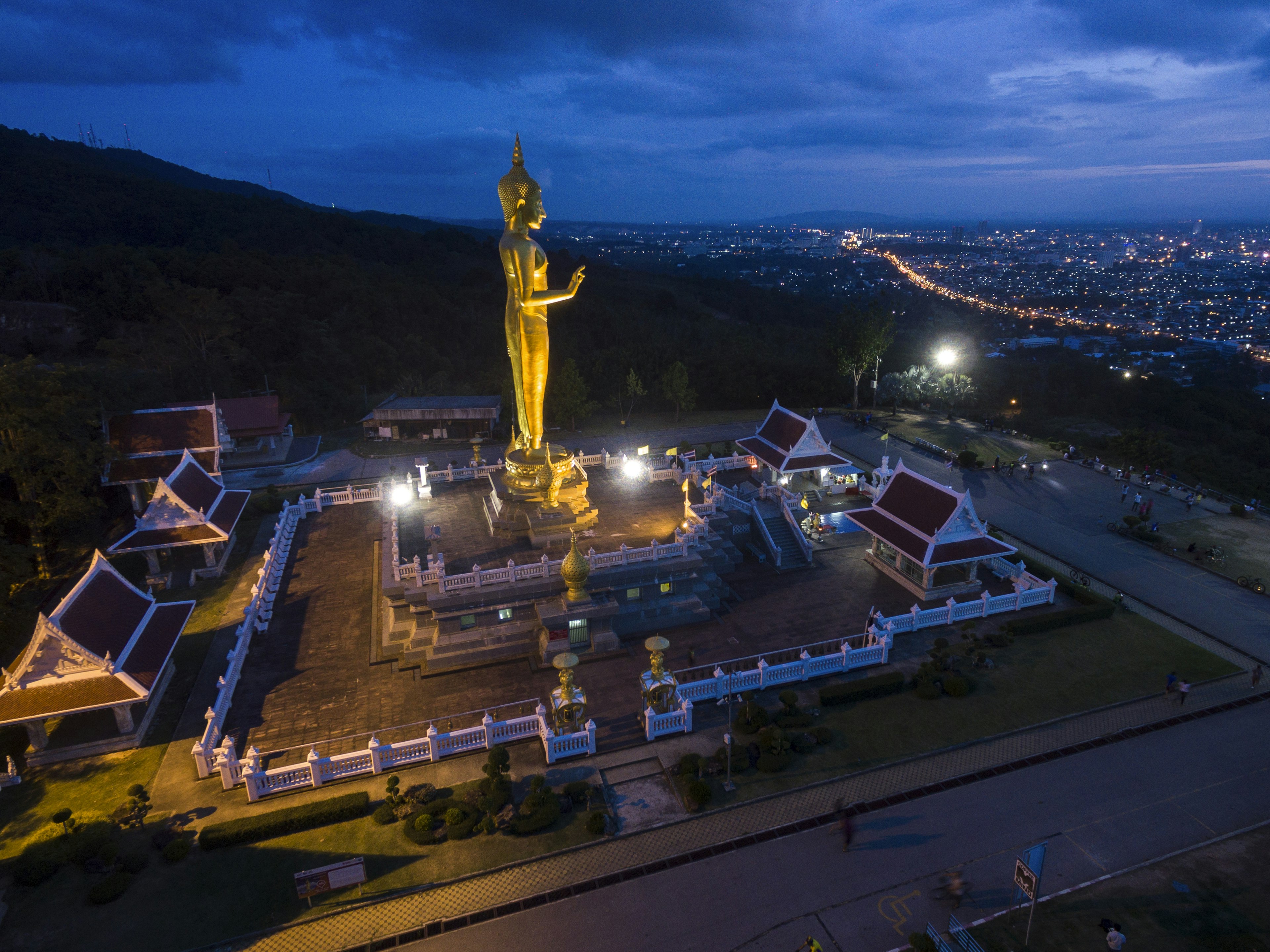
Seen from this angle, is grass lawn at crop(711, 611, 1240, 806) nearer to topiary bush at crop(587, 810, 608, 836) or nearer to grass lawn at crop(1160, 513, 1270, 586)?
topiary bush at crop(587, 810, 608, 836)

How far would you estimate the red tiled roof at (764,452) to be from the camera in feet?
139

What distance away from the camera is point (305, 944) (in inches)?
603

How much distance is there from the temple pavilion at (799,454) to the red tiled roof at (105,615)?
33109mm

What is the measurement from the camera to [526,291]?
96.0 ft

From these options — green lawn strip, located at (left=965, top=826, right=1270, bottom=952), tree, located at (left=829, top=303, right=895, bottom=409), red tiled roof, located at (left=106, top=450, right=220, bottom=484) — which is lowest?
green lawn strip, located at (left=965, top=826, right=1270, bottom=952)

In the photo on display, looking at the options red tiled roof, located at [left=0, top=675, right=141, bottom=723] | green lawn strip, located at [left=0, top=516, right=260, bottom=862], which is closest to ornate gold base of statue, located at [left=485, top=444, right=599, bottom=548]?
green lawn strip, located at [left=0, top=516, right=260, bottom=862]

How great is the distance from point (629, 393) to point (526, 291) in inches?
1476

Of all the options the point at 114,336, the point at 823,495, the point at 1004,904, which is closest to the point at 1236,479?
the point at 823,495

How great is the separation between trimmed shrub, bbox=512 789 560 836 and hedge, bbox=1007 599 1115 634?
2013cm

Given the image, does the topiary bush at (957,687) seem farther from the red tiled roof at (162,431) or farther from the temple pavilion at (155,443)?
the red tiled roof at (162,431)

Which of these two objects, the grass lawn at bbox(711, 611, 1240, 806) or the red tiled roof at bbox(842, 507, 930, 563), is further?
the red tiled roof at bbox(842, 507, 930, 563)

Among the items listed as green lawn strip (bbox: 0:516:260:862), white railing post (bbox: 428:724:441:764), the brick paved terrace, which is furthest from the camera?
the brick paved terrace

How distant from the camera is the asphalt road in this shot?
50.8 feet

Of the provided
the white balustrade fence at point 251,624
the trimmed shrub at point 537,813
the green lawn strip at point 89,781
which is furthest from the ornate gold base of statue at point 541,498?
the green lawn strip at point 89,781
